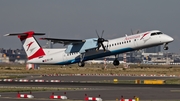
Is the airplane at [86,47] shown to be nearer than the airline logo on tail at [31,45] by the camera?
Yes

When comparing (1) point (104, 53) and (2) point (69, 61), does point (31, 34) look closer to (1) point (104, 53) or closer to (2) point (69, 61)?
(2) point (69, 61)

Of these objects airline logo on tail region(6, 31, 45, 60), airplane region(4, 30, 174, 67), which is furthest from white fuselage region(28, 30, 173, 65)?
airline logo on tail region(6, 31, 45, 60)

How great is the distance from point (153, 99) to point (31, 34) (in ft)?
150

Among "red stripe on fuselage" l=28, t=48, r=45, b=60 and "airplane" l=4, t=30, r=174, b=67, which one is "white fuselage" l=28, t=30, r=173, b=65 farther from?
"red stripe on fuselage" l=28, t=48, r=45, b=60

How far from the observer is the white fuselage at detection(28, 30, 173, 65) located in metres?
65.7

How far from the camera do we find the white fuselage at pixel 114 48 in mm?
65688

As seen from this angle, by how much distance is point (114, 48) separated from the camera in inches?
2709

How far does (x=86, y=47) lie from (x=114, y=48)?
18.5 feet

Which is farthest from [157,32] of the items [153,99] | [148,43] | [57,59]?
[153,99]

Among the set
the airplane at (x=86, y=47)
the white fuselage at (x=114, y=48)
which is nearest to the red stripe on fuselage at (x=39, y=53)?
the airplane at (x=86, y=47)

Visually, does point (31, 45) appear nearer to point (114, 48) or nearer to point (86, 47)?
point (86, 47)

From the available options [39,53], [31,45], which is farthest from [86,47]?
[31,45]

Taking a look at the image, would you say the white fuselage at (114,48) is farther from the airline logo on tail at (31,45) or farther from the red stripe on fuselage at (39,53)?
the airline logo on tail at (31,45)

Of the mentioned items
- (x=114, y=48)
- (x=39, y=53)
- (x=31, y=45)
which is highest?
(x=31, y=45)
